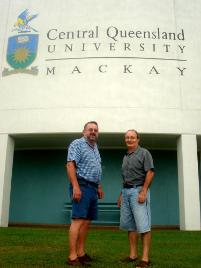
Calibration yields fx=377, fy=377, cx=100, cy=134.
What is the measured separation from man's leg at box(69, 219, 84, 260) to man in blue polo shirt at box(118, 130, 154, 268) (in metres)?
0.59

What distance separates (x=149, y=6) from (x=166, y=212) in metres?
6.73

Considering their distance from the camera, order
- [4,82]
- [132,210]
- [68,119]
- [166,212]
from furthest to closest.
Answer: [166,212], [4,82], [68,119], [132,210]

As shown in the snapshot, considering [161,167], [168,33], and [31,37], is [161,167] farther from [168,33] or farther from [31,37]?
[31,37]

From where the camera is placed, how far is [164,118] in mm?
→ 10828

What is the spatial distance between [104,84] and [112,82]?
0.24 meters

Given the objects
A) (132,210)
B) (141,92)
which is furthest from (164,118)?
(132,210)

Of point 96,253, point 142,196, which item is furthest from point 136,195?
point 96,253

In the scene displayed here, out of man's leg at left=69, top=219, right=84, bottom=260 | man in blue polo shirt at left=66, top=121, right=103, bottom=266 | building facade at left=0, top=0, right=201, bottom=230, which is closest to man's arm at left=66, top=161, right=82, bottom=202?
man in blue polo shirt at left=66, top=121, right=103, bottom=266

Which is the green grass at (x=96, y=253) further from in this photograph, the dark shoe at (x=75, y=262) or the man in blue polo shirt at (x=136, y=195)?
the man in blue polo shirt at (x=136, y=195)

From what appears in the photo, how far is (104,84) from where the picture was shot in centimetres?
1106

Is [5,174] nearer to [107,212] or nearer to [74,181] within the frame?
[107,212]

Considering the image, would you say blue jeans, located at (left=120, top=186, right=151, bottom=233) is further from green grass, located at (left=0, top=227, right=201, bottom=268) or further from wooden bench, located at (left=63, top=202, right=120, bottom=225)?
wooden bench, located at (left=63, top=202, right=120, bottom=225)

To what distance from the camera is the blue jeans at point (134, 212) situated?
4184mm

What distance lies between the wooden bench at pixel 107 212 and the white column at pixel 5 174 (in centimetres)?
227
